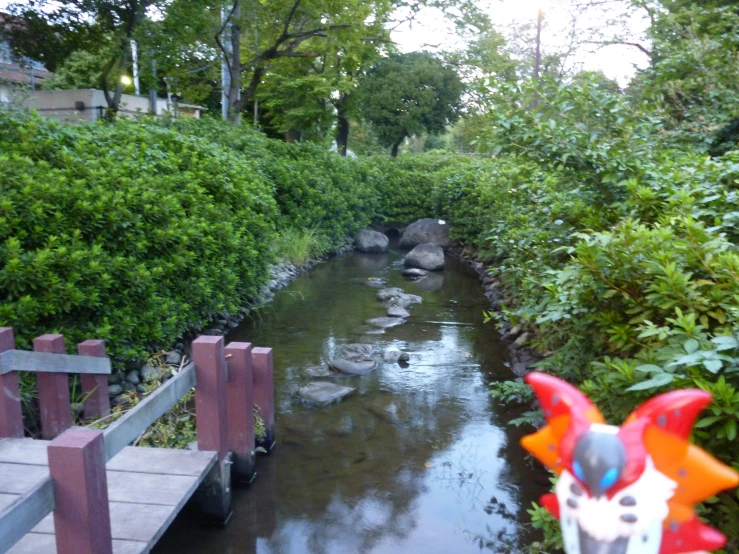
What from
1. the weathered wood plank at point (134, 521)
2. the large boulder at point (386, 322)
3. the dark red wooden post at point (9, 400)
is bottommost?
the large boulder at point (386, 322)

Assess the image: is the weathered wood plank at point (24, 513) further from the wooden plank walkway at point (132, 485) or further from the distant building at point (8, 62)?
the distant building at point (8, 62)

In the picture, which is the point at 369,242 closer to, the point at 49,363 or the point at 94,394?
the point at 94,394

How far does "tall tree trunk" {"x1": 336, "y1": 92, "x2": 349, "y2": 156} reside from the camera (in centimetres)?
2495

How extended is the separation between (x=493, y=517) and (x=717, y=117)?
4.92 m

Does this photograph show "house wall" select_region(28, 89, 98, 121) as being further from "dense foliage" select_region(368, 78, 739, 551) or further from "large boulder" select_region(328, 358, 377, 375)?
"dense foliage" select_region(368, 78, 739, 551)

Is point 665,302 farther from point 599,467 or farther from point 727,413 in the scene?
point 599,467

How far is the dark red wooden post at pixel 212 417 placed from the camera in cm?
396

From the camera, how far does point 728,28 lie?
8320 mm

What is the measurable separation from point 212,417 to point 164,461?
1.29 ft

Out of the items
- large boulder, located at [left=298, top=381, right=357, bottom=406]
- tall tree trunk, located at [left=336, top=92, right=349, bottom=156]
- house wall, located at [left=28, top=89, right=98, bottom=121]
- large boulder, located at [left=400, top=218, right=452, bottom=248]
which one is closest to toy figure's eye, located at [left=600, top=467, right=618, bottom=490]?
large boulder, located at [left=298, top=381, right=357, bottom=406]

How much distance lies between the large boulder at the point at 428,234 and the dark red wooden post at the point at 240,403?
40.9 ft

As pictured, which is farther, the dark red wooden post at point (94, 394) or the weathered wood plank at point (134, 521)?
the dark red wooden post at point (94, 394)

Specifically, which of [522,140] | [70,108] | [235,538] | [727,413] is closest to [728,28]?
[522,140]

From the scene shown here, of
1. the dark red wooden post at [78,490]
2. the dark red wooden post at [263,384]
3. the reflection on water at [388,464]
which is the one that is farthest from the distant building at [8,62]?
the dark red wooden post at [78,490]
